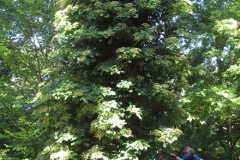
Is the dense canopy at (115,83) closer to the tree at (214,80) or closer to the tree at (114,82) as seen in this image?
the tree at (114,82)

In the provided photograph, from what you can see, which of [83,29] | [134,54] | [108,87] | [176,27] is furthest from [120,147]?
[176,27]

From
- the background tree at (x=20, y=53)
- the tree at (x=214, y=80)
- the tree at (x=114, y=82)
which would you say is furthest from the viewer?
the background tree at (x=20, y=53)

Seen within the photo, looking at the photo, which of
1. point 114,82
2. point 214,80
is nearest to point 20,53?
point 114,82

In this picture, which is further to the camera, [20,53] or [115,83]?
[20,53]

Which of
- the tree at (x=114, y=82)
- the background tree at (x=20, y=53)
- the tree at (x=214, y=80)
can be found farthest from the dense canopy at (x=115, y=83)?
the background tree at (x=20, y=53)

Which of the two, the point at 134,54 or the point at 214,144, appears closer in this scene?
the point at 134,54

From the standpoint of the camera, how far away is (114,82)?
4598mm

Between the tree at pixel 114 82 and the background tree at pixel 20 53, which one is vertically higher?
the background tree at pixel 20 53

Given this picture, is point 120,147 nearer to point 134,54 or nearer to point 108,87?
point 108,87

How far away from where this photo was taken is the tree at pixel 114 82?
13.6ft

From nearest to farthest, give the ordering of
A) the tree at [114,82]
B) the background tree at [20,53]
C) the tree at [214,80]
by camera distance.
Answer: the tree at [114,82] < the tree at [214,80] < the background tree at [20,53]

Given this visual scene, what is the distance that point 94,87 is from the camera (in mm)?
4355

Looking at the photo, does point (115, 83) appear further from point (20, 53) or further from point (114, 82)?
point (20, 53)

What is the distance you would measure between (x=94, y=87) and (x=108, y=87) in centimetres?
25
